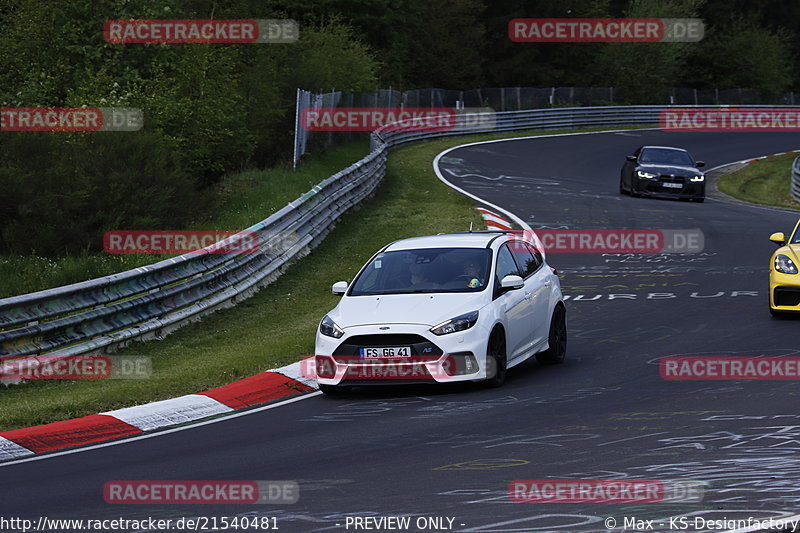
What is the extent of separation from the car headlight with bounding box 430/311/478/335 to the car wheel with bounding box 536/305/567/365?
1.84 m

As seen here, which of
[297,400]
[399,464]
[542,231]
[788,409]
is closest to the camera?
[399,464]

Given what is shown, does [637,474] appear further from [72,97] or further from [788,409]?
[72,97]

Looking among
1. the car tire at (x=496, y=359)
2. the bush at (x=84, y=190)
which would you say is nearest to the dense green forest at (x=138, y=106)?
the bush at (x=84, y=190)

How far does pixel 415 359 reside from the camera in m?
11.4

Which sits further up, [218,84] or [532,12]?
[532,12]

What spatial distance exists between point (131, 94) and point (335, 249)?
A: 7930 millimetres

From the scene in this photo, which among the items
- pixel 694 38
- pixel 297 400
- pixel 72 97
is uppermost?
pixel 694 38

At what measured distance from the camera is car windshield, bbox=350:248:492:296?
12406mm

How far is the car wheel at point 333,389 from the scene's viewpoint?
11.7 m

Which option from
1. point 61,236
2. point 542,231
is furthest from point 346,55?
point 61,236

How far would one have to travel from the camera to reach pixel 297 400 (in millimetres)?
11680

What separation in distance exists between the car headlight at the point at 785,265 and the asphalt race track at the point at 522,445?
63 cm
